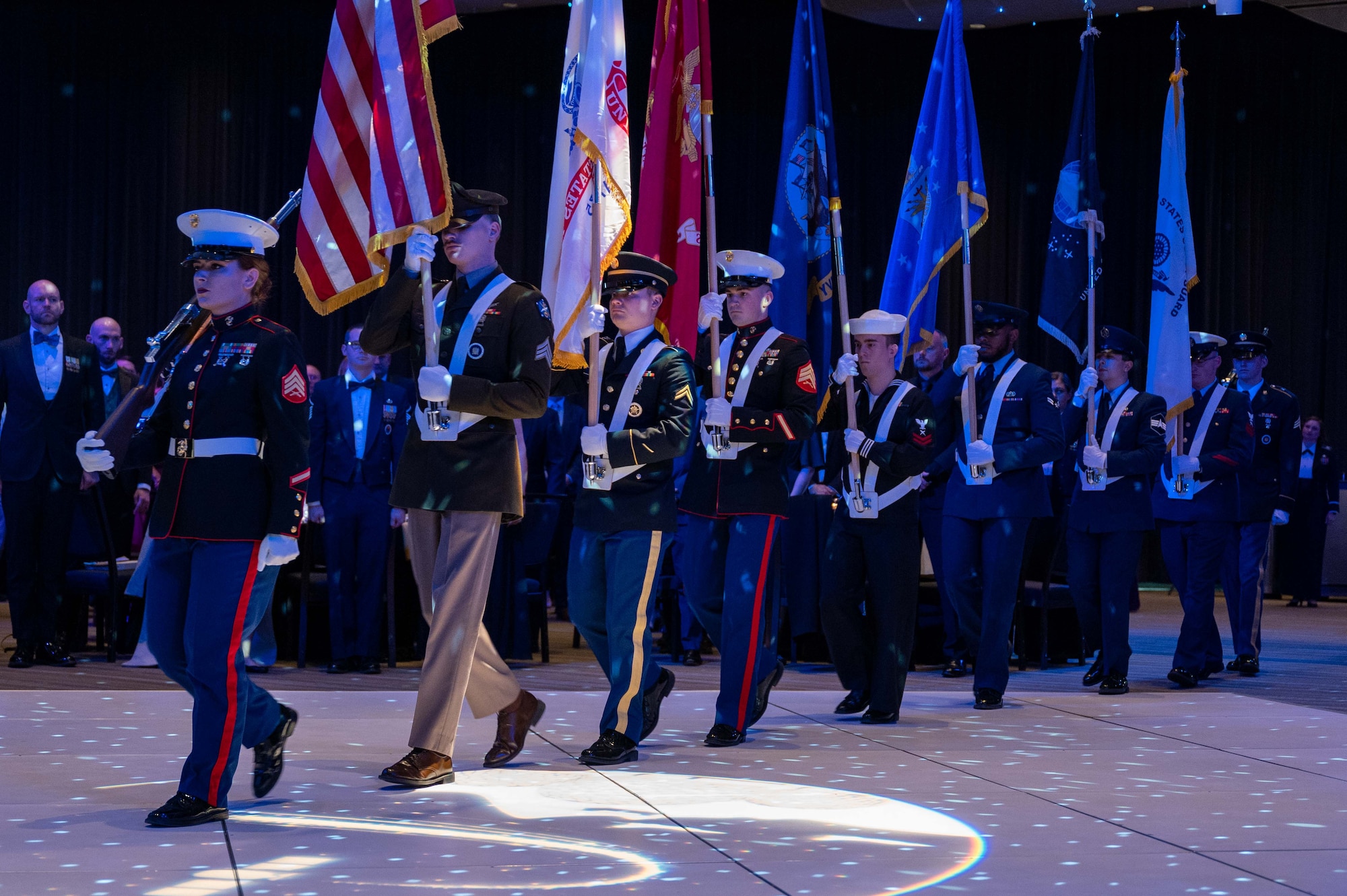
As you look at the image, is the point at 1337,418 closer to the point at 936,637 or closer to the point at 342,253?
the point at 936,637

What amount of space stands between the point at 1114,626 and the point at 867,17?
9.33m

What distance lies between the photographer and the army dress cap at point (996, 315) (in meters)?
6.87

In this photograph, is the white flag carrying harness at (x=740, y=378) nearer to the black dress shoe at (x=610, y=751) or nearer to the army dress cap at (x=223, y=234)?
the black dress shoe at (x=610, y=751)

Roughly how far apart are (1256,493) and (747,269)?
403cm

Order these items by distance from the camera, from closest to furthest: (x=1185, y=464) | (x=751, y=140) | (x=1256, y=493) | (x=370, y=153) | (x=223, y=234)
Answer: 1. (x=223, y=234)
2. (x=370, y=153)
3. (x=1185, y=464)
4. (x=1256, y=493)
5. (x=751, y=140)

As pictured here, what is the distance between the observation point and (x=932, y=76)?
24.0ft

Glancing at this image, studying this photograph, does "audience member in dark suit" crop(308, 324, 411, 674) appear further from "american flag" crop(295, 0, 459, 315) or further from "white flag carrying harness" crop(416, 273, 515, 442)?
"white flag carrying harness" crop(416, 273, 515, 442)

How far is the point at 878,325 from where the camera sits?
6117 mm

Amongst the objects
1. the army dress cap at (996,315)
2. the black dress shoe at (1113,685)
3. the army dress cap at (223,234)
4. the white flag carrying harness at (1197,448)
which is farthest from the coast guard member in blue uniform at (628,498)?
the white flag carrying harness at (1197,448)

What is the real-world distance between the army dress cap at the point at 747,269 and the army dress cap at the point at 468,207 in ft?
3.71

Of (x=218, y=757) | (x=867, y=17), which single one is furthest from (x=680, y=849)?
(x=867, y=17)

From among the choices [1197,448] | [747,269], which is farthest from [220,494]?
[1197,448]

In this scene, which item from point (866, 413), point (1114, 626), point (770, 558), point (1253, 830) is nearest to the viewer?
point (1253, 830)

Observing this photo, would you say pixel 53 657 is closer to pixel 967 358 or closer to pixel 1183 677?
pixel 967 358
